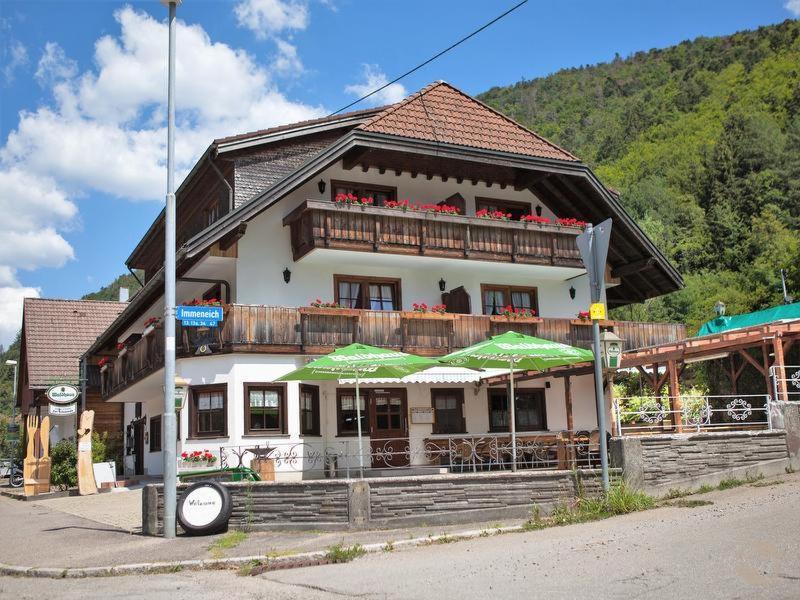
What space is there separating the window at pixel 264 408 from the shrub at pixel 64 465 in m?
10.2

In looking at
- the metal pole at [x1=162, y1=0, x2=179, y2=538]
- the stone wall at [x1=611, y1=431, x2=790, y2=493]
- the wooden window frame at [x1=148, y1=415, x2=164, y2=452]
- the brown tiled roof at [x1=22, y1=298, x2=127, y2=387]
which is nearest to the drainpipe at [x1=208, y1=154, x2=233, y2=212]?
the metal pole at [x1=162, y1=0, x2=179, y2=538]

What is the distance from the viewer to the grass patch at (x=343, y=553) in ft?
34.3

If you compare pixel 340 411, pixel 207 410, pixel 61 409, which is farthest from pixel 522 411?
pixel 61 409

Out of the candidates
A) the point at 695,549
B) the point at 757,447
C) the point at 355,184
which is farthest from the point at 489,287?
the point at 695,549

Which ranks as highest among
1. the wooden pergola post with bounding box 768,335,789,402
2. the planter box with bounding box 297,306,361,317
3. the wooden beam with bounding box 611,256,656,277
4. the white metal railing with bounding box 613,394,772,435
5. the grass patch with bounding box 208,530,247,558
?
the wooden beam with bounding box 611,256,656,277

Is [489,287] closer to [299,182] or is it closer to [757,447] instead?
[299,182]

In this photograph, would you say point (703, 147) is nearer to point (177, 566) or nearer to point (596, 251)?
point (596, 251)

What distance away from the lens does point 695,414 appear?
19.6 metres

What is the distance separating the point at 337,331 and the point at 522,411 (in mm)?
6397

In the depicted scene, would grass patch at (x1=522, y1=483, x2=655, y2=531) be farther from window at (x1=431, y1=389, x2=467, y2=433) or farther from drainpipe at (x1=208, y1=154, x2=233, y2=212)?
drainpipe at (x1=208, y1=154, x2=233, y2=212)

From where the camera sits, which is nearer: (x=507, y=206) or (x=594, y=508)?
(x=594, y=508)

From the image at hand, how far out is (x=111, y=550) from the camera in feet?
39.6

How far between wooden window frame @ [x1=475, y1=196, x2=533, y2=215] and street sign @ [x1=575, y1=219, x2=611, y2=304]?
12731mm

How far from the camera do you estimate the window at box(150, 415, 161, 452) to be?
29.7 metres
